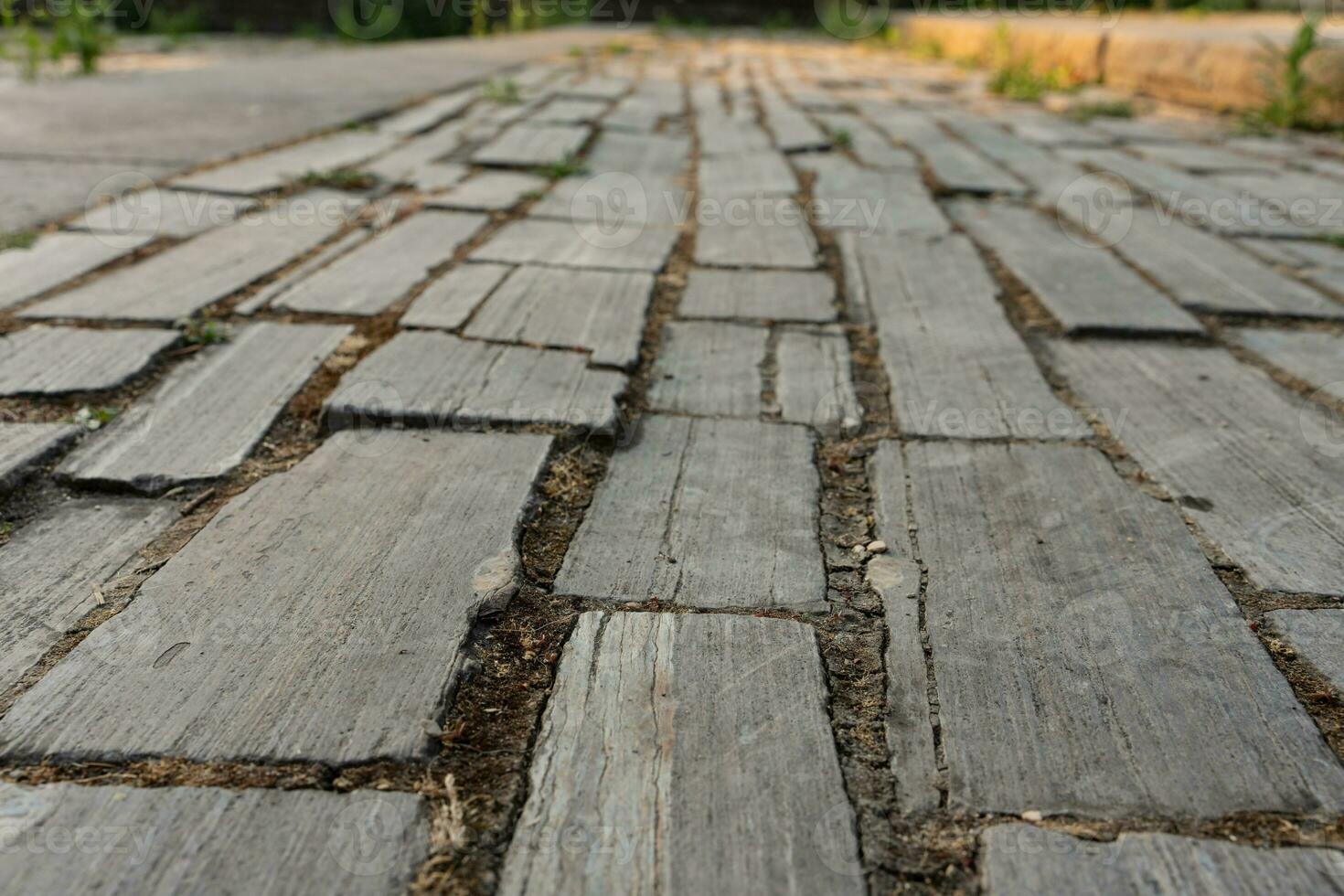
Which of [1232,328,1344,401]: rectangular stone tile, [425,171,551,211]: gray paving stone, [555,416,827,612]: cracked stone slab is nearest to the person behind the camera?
[555,416,827,612]: cracked stone slab

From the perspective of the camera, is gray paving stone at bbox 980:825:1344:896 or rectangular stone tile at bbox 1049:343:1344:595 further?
rectangular stone tile at bbox 1049:343:1344:595

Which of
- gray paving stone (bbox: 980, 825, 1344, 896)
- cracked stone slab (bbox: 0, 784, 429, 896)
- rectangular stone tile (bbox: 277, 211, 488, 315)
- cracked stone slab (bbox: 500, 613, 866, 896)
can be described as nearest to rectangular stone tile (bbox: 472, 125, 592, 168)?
rectangular stone tile (bbox: 277, 211, 488, 315)

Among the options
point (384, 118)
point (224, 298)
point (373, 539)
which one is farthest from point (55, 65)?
point (373, 539)

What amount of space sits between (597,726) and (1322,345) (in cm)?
213

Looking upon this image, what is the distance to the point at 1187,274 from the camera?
2867 mm

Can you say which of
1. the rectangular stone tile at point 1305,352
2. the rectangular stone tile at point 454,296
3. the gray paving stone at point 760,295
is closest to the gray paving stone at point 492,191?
the rectangular stone tile at point 454,296

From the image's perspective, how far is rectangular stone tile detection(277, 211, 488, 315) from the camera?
2457mm

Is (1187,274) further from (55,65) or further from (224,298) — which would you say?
(55,65)

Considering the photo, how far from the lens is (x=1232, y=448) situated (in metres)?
1.87

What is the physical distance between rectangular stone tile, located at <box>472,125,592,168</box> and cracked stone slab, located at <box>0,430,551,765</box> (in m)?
2.66

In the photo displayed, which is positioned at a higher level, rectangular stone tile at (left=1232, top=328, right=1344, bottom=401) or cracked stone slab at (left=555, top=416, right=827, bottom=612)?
rectangular stone tile at (left=1232, top=328, right=1344, bottom=401)

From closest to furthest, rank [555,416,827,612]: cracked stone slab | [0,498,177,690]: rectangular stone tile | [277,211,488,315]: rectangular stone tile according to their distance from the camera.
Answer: [0,498,177,690]: rectangular stone tile, [555,416,827,612]: cracked stone slab, [277,211,488,315]: rectangular stone tile

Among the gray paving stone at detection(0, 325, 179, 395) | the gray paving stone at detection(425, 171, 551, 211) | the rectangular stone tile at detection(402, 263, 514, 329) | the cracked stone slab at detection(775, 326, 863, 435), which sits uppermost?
the gray paving stone at detection(425, 171, 551, 211)

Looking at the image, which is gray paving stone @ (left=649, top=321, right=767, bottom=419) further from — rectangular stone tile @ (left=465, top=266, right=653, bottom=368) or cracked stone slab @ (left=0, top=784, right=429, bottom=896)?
cracked stone slab @ (left=0, top=784, right=429, bottom=896)
